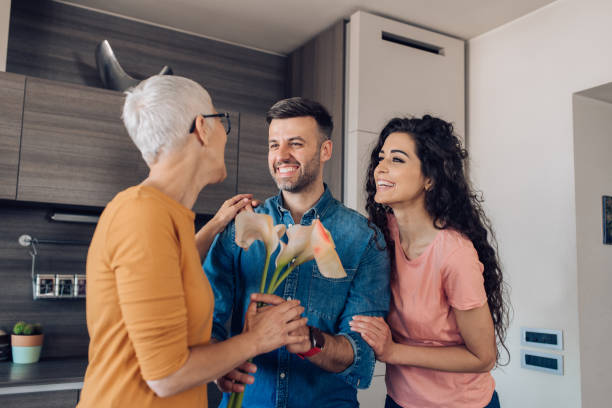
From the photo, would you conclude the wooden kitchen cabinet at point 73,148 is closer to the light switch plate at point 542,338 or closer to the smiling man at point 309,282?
the smiling man at point 309,282

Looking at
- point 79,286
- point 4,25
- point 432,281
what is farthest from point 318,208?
point 4,25

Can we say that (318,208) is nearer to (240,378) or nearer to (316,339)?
(316,339)

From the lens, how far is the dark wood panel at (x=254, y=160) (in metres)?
3.23

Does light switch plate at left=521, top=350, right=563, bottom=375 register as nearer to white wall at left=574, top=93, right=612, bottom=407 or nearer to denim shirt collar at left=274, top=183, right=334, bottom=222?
white wall at left=574, top=93, right=612, bottom=407

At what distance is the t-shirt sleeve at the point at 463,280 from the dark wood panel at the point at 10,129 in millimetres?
2109

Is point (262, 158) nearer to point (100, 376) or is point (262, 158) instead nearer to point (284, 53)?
point (284, 53)

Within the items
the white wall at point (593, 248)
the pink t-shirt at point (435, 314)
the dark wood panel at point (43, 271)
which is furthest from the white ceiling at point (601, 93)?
the dark wood panel at point (43, 271)

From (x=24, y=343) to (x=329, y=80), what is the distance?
2202 millimetres

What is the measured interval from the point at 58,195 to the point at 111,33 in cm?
113

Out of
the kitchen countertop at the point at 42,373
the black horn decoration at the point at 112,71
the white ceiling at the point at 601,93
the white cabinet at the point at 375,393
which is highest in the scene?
the black horn decoration at the point at 112,71

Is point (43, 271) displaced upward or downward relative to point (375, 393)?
upward

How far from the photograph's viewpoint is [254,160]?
128 inches

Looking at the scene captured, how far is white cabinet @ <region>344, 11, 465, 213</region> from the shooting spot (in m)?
3.17

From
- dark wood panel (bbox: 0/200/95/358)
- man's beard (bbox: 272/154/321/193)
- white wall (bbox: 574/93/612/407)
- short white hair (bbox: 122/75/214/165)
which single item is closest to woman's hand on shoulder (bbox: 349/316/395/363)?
man's beard (bbox: 272/154/321/193)
